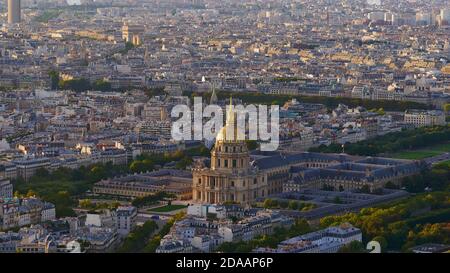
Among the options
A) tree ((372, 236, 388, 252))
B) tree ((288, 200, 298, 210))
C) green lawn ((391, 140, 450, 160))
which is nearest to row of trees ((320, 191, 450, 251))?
tree ((372, 236, 388, 252))

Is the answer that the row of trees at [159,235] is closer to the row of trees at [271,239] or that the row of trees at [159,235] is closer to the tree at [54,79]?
the row of trees at [271,239]

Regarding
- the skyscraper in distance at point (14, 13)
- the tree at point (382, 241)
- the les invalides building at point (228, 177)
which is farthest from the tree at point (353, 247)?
the skyscraper in distance at point (14, 13)

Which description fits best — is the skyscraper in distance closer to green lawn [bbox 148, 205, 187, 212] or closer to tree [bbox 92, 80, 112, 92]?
tree [bbox 92, 80, 112, 92]

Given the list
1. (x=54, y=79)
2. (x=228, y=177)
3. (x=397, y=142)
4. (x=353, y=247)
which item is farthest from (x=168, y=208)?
(x=54, y=79)

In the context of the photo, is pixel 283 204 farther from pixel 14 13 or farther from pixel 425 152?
pixel 14 13
